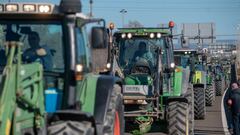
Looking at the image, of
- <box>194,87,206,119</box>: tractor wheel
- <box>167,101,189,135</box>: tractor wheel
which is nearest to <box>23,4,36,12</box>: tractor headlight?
<box>167,101,189,135</box>: tractor wheel

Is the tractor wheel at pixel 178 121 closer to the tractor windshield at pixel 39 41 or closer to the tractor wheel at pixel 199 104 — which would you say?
the tractor windshield at pixel 39 41

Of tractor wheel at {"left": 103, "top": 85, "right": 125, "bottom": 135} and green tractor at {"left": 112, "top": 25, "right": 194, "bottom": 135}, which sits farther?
green tractor at {"left": 112, "top": 25, "right": 194, "bottom": 135}

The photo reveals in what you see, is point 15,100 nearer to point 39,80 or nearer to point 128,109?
point 39,80

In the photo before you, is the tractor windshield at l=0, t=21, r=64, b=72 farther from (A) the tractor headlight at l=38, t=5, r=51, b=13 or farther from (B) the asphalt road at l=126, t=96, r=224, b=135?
(B) the asphalt road at l=126, t=96, r=224, b=135

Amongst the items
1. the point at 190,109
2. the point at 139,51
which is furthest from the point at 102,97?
the point at 139,51

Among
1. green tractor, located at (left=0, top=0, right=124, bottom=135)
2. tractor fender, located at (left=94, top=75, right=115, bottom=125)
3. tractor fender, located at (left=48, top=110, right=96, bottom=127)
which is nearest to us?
green tractor, located at (left=0, top=0, right=124, bottom=135)

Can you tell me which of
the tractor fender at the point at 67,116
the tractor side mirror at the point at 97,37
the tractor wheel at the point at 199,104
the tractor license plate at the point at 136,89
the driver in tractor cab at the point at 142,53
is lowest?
the tractor wheel at the point at 199,104

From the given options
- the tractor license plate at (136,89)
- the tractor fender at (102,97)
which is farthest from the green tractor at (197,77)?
the tractor fender at (102,97)

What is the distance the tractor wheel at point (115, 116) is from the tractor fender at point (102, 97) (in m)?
0.12

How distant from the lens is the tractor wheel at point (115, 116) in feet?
25.0

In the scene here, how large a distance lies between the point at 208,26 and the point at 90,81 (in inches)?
1913

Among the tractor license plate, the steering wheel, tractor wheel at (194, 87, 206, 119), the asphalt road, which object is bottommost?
the asphalt road

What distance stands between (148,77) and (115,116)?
4.97m

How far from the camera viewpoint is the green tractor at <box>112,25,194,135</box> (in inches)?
518
